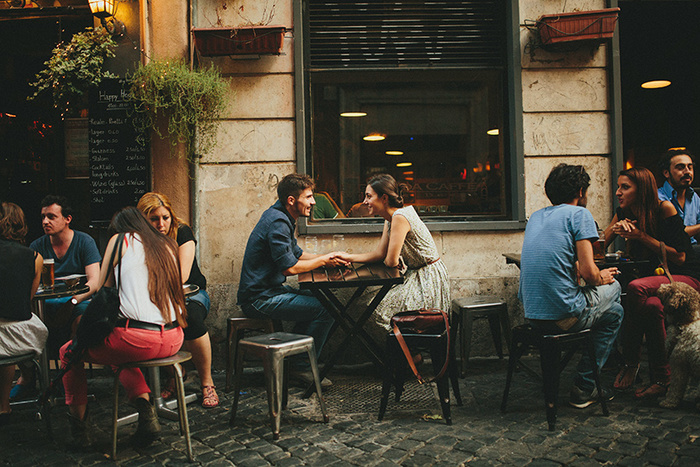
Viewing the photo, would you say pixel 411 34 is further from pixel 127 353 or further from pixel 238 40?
pixel 127 353

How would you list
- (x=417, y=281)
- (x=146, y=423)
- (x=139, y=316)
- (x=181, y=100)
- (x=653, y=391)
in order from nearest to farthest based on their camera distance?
(x=139, y=316)
(x=146, y=423)
(x=653, y=391)
(x=417, y=281)
(x=181, y=100)

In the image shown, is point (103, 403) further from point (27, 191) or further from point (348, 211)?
point (27, 191)

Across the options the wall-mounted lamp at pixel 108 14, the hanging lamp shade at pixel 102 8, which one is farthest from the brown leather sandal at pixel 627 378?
the hanging lamp shade at pixel 102 8

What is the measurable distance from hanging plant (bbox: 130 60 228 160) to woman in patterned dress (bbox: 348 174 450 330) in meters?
1.83

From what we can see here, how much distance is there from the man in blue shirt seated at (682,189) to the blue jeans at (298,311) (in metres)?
3.16

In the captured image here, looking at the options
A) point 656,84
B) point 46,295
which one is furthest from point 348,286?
point 656,84

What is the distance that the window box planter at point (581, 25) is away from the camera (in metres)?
5.10

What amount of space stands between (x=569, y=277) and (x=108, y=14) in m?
4.86

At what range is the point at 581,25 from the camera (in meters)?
5.14

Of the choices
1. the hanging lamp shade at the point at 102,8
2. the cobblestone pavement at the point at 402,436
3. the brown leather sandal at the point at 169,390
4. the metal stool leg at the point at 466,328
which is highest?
the hanging lamp shade at the point at 102,8

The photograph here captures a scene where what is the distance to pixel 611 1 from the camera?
17.8 feet

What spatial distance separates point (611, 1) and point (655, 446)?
14.2 ft

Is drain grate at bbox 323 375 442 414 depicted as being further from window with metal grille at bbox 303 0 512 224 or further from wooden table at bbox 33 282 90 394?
wooden table at bbox 33 282 90 394

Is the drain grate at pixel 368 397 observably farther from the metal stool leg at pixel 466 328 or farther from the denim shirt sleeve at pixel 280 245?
the denim shirt sleeve at pixel 280 245
